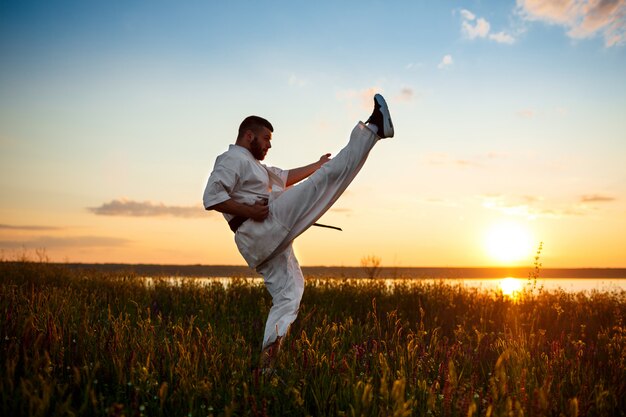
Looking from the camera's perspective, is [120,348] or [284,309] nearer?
[120,348]

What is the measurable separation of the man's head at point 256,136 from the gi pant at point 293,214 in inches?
25.0

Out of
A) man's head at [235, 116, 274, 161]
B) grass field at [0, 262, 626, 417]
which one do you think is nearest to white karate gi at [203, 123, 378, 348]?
man's head at [235, 116, 274, 161]

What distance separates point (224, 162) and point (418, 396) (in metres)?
2.83

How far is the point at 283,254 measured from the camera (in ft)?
17.6

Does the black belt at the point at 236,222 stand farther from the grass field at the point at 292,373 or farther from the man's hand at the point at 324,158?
the man's hand at the point at 324,158

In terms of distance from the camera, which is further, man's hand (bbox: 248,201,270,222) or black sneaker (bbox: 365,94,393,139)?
man's hand (bbox: 248,201,270,222)

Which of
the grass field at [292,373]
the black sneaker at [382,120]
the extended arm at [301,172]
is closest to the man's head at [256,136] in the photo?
the extended arm at [301,172]

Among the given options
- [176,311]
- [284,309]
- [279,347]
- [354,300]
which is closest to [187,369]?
[279,347]

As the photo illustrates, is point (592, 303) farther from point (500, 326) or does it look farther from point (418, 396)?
point (418, 396)

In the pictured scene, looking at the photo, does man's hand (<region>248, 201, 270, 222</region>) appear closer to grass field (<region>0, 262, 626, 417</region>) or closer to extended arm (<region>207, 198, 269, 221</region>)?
extended arm (<region>207, 198, 269, 221</region>)

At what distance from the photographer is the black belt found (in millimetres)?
5257

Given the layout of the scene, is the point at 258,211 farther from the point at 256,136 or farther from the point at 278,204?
the point at 256,136

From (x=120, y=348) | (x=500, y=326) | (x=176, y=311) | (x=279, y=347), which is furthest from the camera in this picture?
(x=176, y=311)

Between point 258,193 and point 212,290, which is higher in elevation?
point 258,193
